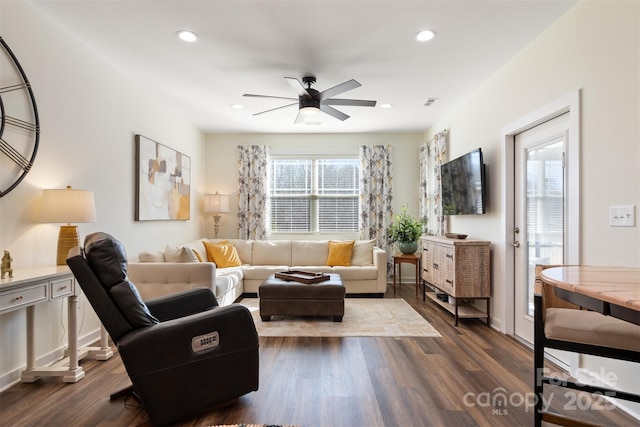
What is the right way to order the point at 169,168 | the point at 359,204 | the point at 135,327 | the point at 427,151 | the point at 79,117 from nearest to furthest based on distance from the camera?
the point at 135,327, the point at 79,117, the point at 169,168, the point at 427,151, the point at 359,204

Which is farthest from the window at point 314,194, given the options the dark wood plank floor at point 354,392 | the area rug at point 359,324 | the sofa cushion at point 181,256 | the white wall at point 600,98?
the white wall at point 600,98

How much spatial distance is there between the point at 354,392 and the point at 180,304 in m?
1.37

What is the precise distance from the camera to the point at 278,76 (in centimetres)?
377

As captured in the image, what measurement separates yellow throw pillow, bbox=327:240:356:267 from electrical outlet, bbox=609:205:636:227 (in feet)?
11.9

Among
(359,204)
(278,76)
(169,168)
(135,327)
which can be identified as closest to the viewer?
(135,327)

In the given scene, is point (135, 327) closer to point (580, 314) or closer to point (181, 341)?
point (181, 341)

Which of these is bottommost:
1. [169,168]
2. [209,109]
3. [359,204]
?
[359,204]

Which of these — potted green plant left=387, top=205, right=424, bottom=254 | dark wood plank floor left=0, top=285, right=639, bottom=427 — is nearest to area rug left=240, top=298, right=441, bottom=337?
dark wood plank floor left=0, top=285, right=639, bottom=427

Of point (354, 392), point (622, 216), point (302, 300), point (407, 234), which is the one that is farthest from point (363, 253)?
point (622, 216)

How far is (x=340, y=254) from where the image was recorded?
5484mm

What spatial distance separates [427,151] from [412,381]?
428 cm

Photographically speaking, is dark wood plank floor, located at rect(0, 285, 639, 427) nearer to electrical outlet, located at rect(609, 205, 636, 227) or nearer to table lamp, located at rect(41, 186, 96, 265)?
table lamp, located at rect(41, 186, 96, 265)

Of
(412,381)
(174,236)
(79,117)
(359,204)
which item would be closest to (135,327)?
(412,381)

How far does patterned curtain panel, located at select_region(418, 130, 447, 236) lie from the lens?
519cm
